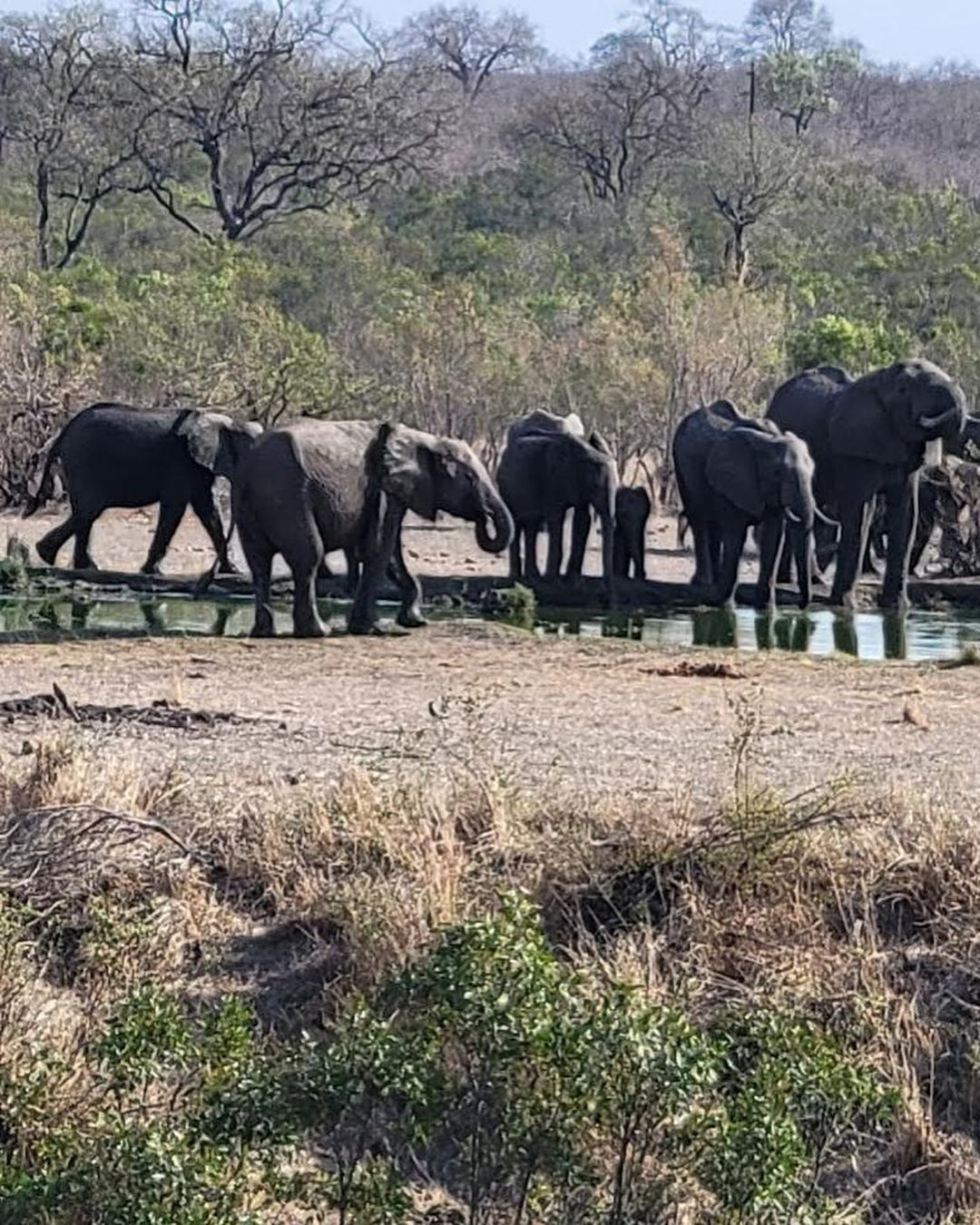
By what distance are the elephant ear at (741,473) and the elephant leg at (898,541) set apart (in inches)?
59.5

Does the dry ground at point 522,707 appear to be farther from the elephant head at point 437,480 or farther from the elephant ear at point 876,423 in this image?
the elephant ear at point 876,423

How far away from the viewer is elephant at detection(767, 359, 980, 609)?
2322cm

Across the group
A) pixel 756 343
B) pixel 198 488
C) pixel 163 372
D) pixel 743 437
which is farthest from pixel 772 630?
pixel 756 343

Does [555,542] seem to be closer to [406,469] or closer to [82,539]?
[82,539]

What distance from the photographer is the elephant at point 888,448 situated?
2322cm

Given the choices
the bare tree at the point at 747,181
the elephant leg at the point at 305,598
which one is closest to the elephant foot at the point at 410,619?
the elephant leg at the point at 305,598

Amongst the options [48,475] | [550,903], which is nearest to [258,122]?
[48,475]

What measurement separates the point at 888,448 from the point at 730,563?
2.44 meters

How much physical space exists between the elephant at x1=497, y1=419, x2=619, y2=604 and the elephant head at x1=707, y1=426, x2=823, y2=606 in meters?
1.17

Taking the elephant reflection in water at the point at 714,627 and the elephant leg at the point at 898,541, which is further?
the elephant leg at the point at 898,541

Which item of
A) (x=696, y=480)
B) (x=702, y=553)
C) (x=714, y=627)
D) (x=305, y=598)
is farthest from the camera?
(x=702, y=553)

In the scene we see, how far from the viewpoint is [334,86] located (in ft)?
205

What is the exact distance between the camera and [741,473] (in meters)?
22.7

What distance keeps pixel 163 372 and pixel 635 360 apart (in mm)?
8020
